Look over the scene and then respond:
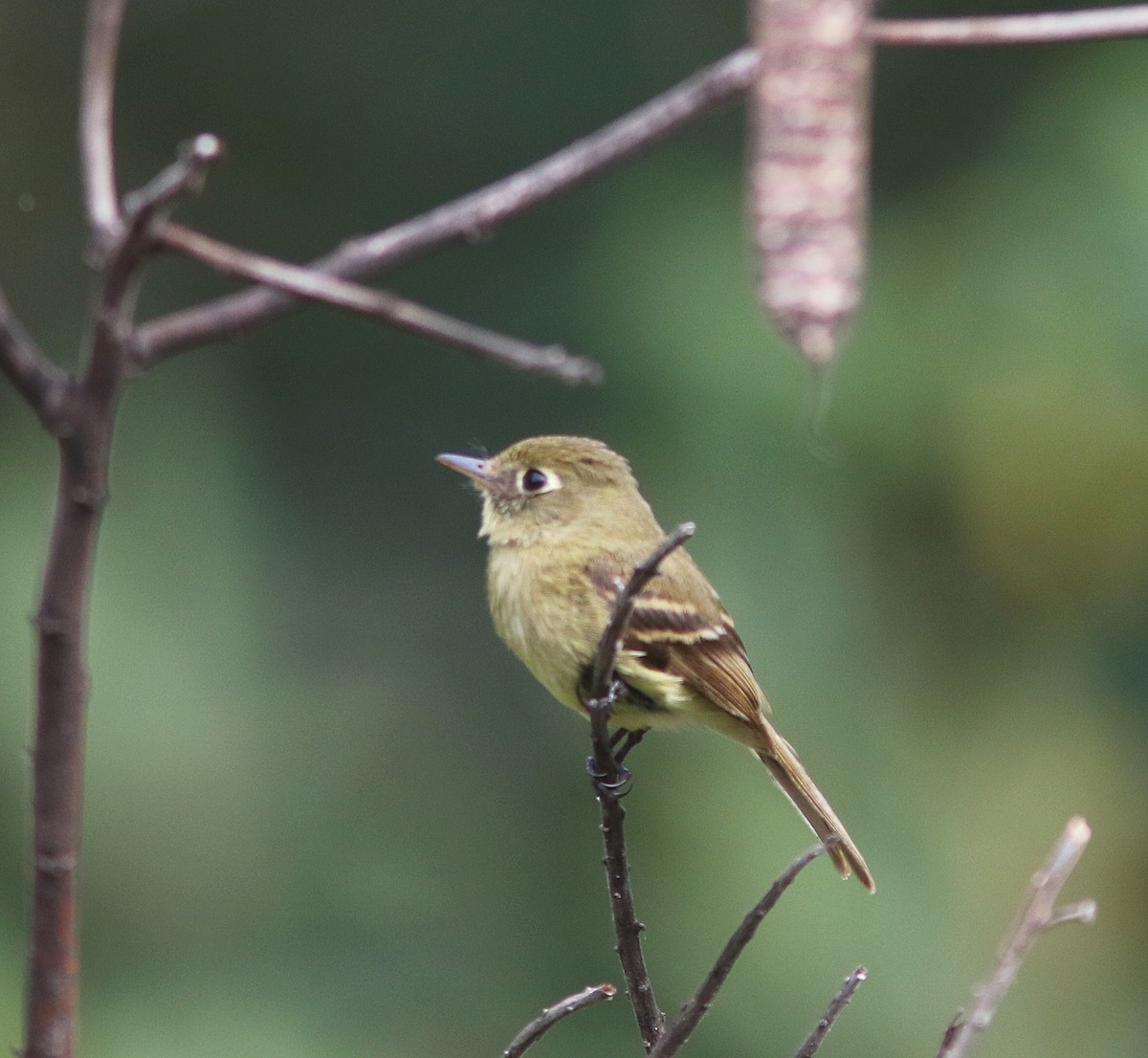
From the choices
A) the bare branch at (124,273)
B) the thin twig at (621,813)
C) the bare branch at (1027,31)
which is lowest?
the thin twig at (621,813)

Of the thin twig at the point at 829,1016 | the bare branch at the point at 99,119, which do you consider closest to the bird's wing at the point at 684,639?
the thin twig at the point at 829,1016

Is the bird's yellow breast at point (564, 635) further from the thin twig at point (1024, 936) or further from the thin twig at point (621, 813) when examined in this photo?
the thin twig at point (1024, 936)

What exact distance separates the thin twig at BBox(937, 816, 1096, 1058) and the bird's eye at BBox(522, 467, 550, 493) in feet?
5.43

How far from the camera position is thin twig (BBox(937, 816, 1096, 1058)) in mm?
1312

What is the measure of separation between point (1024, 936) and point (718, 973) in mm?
257

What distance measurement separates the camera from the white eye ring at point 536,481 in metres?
3.01

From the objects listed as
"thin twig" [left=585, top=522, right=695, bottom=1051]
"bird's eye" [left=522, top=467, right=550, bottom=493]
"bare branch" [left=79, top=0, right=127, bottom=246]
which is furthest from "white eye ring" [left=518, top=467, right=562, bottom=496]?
"bare branch" [left=79, top=0, right=127, bottom=246]

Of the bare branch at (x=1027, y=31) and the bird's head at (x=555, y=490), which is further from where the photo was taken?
the bird's head at (x=555, y=490)

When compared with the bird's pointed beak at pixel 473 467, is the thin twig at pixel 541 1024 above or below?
below

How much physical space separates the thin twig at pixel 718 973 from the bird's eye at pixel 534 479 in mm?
1736

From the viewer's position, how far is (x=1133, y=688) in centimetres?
515

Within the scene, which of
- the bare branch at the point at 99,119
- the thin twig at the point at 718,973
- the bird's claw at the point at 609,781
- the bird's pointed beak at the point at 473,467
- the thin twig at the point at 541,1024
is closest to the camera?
the bare branch at the point at 99,119

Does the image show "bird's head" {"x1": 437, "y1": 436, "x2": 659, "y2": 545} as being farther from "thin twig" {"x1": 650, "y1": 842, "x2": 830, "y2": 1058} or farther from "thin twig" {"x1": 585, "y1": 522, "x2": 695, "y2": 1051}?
"thin twig" {"x1": 650, "y1": 842, "x2": 830, "y2": 1058}

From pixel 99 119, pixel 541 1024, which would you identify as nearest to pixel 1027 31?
pixel 99 119
